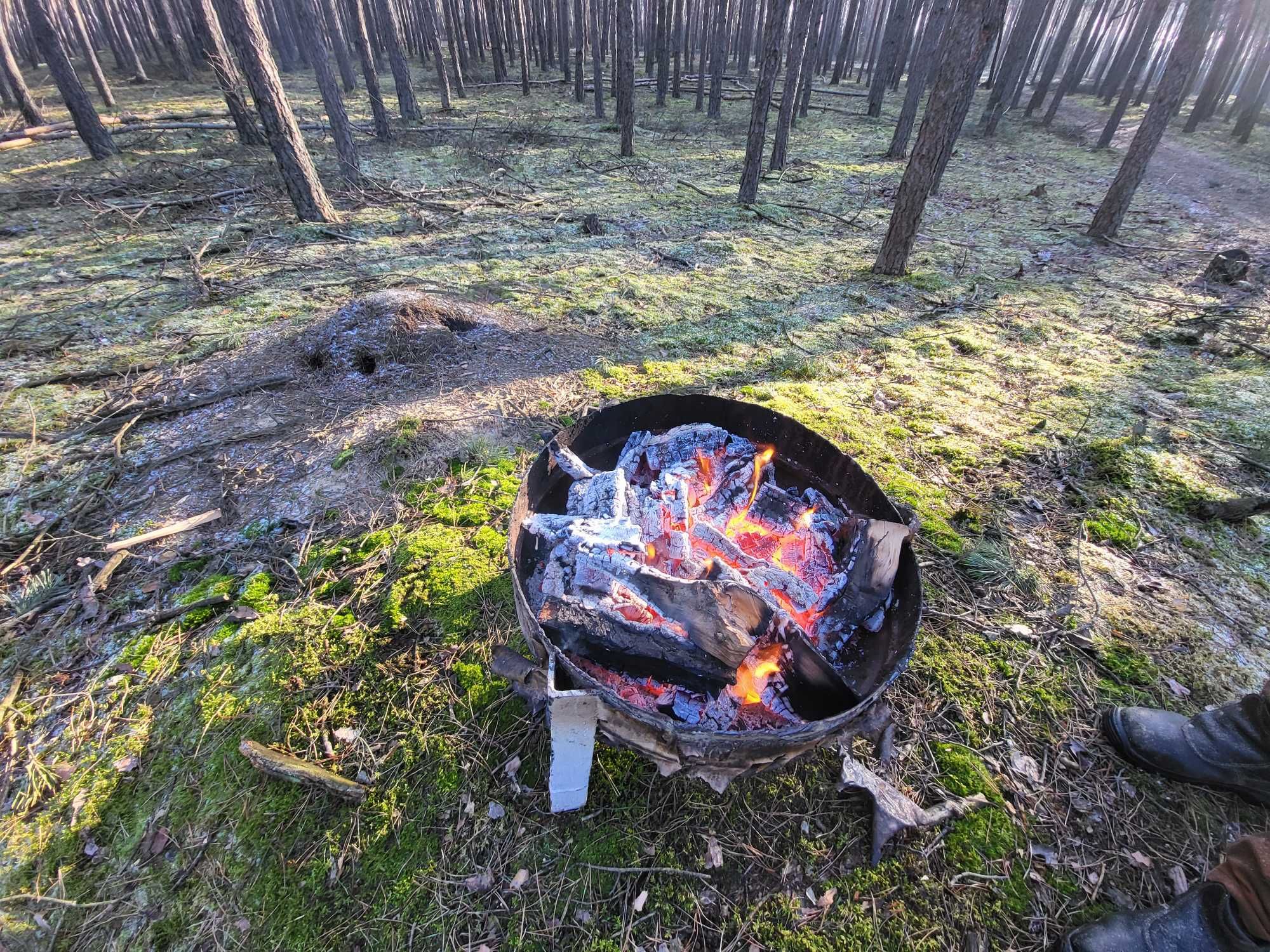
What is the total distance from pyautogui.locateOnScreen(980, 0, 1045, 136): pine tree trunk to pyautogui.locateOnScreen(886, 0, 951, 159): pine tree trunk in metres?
3.71

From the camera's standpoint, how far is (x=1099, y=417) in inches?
170

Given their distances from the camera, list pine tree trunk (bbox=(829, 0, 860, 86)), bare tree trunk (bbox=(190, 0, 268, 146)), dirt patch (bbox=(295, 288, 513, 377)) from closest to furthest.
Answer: dirt patch (bbox=(295, 288, 513, 377)) < bare tree trunk (bbox=(190, 0, 268, 146)) < pine tree trunk (bbox=(829, 0, 860, 86))

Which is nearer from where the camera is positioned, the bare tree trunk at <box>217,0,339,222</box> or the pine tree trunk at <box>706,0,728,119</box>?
the bare tree trunk at <box>217,0,339,222</box>

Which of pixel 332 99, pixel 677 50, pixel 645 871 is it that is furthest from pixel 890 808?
pixel 677 50

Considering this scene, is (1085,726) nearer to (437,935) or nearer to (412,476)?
(437,935)

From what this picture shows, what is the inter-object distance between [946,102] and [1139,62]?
56.6 ft

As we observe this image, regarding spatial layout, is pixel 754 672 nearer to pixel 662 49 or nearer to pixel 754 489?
pixel 754 489

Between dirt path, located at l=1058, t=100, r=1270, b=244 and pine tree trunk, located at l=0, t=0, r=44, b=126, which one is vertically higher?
pine tree trunk, located at l=0, t=0, r=44, b=126

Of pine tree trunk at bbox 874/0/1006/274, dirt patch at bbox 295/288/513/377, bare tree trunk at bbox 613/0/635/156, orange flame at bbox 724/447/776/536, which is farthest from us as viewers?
bare tree trunk at bbox 613/0/635/156

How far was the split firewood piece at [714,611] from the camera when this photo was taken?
1.98 meters

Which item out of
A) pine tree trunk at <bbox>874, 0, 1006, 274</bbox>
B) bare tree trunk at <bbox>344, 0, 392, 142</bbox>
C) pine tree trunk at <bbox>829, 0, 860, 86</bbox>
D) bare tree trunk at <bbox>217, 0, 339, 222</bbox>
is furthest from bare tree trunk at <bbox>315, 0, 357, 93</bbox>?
pine tree trunk at <bbox>829, 0, 860, 86</bbox>

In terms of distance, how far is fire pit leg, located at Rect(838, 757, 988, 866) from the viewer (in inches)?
82.6

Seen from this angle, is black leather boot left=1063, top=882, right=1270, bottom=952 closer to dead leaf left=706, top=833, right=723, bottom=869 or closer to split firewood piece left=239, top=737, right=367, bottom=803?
dead leaf left=706, top=833, right=723, bottom=869

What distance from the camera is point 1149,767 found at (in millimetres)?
2281
